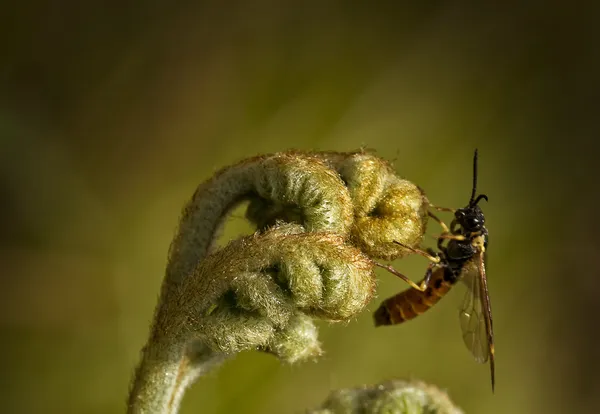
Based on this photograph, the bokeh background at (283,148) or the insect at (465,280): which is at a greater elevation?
the bokeh background at (283,148)

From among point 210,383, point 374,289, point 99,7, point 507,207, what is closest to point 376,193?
point 374,289

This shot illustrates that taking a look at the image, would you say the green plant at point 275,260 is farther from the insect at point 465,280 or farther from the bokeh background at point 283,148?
the bokeh background at point 283,148

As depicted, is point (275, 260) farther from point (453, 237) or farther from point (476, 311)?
point (476, 311)

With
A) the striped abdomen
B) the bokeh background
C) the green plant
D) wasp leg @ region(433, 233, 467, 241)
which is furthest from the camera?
the bokeh background

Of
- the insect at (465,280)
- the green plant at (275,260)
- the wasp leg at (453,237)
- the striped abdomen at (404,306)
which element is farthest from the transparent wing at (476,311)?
the green plant at (275,260)

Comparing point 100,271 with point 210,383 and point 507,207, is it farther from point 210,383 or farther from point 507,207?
point 507,207

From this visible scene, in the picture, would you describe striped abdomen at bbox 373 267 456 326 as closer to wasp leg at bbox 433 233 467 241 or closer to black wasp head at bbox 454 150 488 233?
wasp leg at bbox 433 233 467 241

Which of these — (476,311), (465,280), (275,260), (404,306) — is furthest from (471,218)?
(275,260)

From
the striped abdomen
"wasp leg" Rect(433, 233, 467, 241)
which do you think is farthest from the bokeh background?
the striped abdomen
